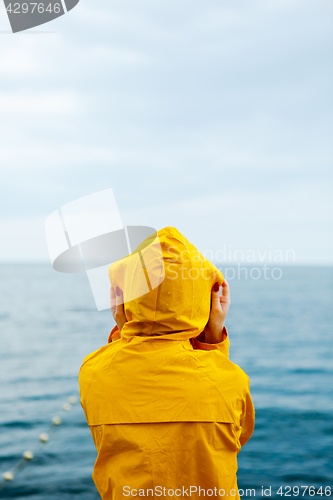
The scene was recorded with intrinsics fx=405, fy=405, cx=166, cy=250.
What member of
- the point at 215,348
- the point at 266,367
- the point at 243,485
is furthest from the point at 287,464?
the point at 266,367

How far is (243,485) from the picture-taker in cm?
682

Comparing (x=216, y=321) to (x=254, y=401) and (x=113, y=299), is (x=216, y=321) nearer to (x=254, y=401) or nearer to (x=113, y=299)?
(x=113, y=299)

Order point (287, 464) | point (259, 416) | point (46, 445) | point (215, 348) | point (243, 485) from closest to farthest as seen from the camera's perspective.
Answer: point (215, 348)
point (243, 485)
point (287, 464)
point (46, 445)
point (259, 416)

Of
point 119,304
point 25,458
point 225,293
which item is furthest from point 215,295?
point 25,458

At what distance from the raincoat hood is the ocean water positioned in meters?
6.05

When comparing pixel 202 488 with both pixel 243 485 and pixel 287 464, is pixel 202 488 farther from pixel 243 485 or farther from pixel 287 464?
pixel 287 464

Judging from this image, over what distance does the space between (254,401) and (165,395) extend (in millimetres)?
12824

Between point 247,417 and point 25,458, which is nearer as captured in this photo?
point 247,417

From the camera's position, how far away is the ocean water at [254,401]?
7137 millimetres

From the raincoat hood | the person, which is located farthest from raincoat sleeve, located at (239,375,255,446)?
the raincoat hood

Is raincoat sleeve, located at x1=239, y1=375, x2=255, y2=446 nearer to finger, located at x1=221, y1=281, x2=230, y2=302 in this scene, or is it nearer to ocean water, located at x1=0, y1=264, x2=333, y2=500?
finger, located at x1=221, y1=281, x2=230, y2=302

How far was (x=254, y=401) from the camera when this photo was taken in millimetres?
13164

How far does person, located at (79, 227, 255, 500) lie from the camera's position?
143cm

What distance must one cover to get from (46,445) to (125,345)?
9.20 metres
